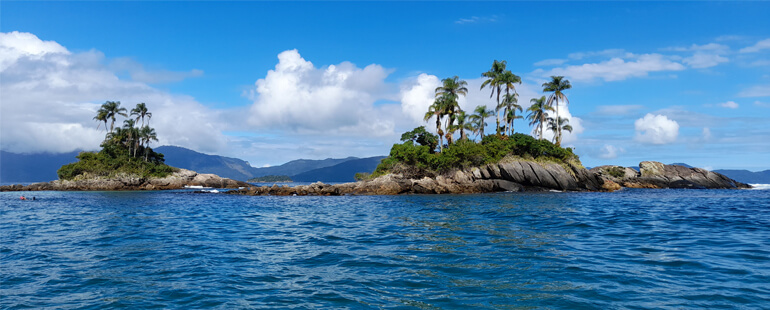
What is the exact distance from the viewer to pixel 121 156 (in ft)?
326

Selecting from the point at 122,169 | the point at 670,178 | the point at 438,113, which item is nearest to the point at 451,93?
the point at 438,113

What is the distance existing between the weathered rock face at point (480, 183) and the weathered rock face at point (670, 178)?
67.2 ft

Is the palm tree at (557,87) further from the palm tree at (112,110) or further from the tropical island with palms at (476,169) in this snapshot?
the palm tree at (112,110)

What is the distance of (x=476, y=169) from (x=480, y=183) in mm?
3350

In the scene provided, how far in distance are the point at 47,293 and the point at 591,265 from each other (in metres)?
13.4

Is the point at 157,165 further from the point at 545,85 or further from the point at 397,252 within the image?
the point at 397,252

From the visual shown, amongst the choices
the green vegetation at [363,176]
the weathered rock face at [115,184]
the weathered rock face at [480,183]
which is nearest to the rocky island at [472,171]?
the weathered rock face at [480,183]

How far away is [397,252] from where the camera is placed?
1359cm

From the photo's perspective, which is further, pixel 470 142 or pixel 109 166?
pixel 109 166

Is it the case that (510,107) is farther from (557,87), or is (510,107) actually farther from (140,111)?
(140,111)

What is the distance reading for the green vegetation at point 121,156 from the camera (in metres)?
93.6

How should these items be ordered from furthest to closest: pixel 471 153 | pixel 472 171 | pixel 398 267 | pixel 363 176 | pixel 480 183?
1. pixel 363 176
2. pixel 471 153
3. pixel 472 171
4. pixel 480 183
5. pixel 398 267

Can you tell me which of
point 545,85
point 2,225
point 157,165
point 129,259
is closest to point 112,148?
point 157,165

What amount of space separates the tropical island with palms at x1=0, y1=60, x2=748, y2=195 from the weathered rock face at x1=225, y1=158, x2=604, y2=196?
14 centimetres
